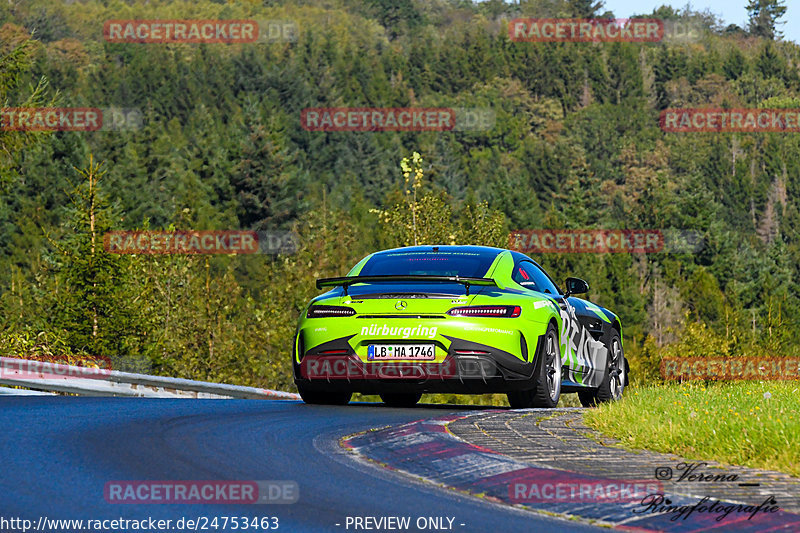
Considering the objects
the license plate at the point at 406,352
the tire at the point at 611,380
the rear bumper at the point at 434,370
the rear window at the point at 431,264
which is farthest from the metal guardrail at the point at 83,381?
the license plate at the point at 406,352

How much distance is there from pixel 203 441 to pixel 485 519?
2.98 metres

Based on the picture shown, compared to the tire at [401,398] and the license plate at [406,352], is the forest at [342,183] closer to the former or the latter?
the tire at [401,398]

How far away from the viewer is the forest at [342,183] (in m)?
43.7

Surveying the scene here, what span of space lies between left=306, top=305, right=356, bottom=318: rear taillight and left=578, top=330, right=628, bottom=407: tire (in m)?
3.51

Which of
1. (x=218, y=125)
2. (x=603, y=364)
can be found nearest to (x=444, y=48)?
(x=218, y=125)

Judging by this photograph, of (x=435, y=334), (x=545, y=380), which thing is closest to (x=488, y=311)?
(x=435, y=334)

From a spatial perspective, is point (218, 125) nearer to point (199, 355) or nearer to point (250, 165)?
point (250, 165)

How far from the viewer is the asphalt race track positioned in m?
5.65

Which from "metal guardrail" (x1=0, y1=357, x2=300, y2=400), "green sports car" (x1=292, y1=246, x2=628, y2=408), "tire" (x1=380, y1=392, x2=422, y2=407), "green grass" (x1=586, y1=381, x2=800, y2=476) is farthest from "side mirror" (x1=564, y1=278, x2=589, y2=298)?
"metal guardrail" (x1=0, y1=357, x2=300, y2=400)

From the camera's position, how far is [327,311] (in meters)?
11.2

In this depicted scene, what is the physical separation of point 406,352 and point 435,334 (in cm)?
30

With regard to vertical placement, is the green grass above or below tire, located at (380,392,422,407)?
above

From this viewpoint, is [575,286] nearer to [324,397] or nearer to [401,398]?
[401,398]

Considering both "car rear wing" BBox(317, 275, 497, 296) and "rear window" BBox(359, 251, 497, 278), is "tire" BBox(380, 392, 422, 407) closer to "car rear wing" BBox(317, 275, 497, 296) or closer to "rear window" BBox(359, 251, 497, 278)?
"rear window" BBox(359, 251, 497, 278)
